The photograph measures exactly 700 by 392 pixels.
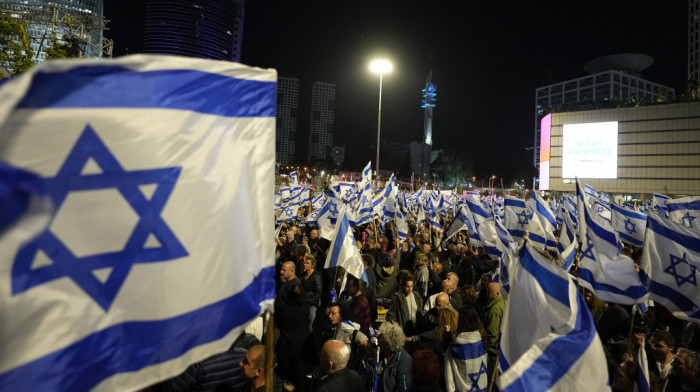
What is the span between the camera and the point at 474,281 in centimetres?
902

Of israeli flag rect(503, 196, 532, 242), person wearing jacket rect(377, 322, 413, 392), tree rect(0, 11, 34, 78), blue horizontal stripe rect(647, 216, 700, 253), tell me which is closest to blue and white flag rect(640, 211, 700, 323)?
blue horizontal stripe rect(647, 216, 700, 253)

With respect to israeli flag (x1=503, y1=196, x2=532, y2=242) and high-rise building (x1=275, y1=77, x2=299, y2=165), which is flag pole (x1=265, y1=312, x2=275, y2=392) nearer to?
israeli flag (x1=503, y1=196, x2=532, y2=242)

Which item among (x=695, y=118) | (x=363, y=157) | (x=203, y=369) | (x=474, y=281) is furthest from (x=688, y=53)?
(x=203, y=369)

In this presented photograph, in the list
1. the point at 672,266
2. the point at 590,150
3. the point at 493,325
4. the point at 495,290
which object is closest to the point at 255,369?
the point at 493,325

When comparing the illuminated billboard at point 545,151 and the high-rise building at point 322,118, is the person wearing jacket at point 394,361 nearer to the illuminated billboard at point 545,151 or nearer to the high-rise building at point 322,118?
the illuminated billboard at point 545,151

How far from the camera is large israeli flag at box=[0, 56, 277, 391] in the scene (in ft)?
5.41

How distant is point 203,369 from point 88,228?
2351mm

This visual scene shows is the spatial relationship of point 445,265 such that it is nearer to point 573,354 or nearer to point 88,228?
point 573,354

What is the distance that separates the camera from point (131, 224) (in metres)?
1.95

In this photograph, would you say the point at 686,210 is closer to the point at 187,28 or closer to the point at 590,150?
the point at 590,150

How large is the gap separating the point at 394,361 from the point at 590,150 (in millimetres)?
62174

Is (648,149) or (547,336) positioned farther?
(648,149)

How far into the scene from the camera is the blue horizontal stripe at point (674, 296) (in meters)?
4.68

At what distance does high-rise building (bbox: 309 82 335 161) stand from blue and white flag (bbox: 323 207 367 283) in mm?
159795
